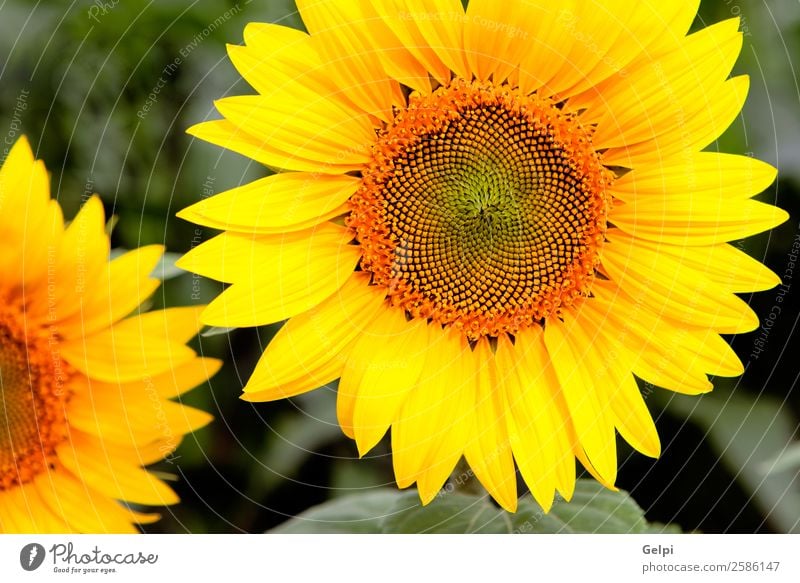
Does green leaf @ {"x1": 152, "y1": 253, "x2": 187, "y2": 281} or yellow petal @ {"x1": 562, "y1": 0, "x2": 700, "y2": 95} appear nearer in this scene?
yellow petal @ {"x1": 562, "y1": 0, "x2": 700, "y2": 95}

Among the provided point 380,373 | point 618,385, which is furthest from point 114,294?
point 618,385

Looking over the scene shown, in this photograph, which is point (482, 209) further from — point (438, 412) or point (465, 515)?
point (465, 515)

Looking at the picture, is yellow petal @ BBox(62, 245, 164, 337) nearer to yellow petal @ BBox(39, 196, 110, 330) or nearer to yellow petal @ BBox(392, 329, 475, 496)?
yellow petal @ BBox(39, 196, 110, 330)

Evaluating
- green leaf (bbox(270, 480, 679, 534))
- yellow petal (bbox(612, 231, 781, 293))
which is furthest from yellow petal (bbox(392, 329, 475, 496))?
yellow petal (bbox(612, 231, 781, 293))

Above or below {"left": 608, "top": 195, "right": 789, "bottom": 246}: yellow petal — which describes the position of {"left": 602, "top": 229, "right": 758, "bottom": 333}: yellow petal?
below

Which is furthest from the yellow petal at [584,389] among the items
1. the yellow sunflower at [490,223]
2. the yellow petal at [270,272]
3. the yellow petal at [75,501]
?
the yellow petal at [75,501]

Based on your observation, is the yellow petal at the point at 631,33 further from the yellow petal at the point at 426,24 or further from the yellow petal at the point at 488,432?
the yellow petal at the point at 488,432
